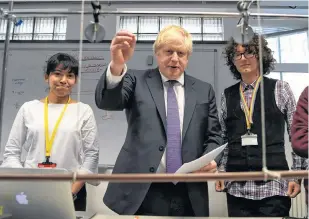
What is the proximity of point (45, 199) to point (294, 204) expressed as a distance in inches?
78.1

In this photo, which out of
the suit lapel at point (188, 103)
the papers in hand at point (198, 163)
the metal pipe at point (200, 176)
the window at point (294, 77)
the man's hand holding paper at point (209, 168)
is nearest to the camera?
the metal pipe at point (200, 176)

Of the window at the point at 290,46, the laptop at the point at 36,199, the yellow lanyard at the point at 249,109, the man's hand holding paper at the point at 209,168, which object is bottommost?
the laptop at the point at 36,199

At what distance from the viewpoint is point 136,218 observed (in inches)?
39.8

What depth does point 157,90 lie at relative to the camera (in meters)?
1.16

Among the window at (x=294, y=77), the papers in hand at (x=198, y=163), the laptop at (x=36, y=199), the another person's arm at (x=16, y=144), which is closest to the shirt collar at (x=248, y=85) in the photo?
the papers in hand at (x=198, y=163)

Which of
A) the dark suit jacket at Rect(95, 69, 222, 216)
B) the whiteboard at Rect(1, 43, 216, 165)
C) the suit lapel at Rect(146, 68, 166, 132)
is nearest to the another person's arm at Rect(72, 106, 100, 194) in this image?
the dark suit jacket at Rect(95, 69, 222, 216)

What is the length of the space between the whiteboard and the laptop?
1751 mm

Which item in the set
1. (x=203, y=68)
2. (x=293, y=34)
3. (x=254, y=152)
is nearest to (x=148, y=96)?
(x=254, y=152)

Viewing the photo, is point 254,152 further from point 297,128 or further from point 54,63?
point 54,63

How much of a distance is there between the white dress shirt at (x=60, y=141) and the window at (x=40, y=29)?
1738mm

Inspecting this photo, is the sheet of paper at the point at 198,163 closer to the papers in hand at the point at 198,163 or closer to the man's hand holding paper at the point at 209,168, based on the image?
the papers in hand at the point at 198,163

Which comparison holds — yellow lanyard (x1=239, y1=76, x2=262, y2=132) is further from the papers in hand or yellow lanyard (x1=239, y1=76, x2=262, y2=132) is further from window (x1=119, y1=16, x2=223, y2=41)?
window (x1=119, y1=16, x2=223, y2=41)

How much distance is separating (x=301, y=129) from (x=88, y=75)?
217 centimetres

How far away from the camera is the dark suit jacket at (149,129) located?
106 centimetres
